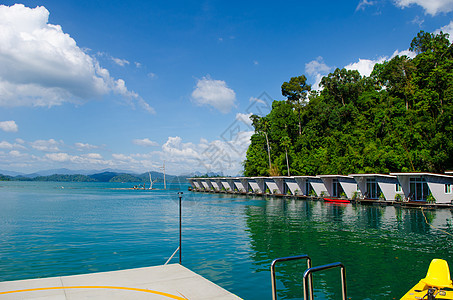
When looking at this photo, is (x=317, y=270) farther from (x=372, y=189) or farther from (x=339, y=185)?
(x=339, y=185)

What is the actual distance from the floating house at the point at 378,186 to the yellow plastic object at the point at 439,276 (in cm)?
3694

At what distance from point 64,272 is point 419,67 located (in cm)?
5926

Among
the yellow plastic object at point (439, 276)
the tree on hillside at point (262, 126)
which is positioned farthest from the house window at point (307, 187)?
the yellow plastic object at point (439, 276)

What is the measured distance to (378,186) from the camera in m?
47.0

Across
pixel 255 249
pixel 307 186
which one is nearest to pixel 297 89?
pixel 307 186

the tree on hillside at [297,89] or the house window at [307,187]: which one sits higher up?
the tree on hillside at [297,89]

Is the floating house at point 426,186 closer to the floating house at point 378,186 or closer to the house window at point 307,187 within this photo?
the floating house at point 378,186

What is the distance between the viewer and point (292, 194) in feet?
205

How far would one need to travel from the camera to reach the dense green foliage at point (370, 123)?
4694 cm

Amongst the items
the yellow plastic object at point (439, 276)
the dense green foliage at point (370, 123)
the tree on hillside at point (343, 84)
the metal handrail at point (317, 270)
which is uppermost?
the tree on hillside at point (343, 84)

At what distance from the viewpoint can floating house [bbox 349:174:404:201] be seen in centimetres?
4259

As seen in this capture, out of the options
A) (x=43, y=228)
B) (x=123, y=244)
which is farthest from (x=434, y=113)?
(x=43, y=228)

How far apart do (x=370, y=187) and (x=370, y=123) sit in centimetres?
2070

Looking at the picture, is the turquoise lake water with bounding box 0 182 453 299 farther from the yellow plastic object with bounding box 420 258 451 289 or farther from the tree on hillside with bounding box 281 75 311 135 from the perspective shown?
the tree on hillside with bounding box 281 75 311 135
